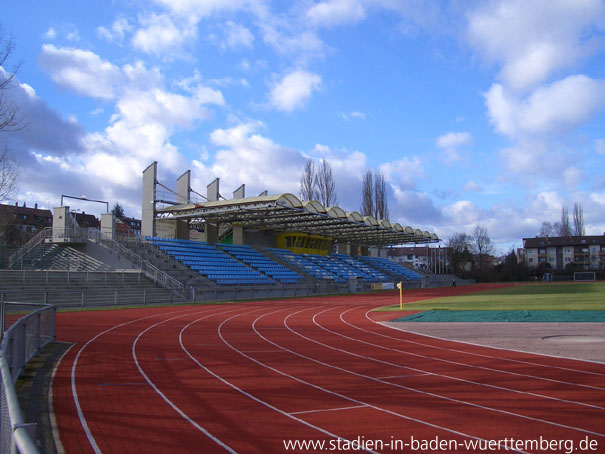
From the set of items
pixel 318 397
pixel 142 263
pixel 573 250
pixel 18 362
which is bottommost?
pixel 318 397

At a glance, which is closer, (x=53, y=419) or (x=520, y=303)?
(x=53, y=419)

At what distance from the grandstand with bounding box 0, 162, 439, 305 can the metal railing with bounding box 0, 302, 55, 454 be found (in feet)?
44.4

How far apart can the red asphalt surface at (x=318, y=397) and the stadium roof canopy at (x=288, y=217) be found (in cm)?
2223

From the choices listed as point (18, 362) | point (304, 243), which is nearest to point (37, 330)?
point (18, 362)

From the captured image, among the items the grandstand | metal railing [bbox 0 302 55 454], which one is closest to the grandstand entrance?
the grandstand

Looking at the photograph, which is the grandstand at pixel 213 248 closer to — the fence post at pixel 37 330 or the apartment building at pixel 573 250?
the fence post at pixel 37 330

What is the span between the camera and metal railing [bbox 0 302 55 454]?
252 cm

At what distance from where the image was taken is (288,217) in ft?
136

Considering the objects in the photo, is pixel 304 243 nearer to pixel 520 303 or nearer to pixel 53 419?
pixel 520 303

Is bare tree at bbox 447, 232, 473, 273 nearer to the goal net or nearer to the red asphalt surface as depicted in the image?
the goal net

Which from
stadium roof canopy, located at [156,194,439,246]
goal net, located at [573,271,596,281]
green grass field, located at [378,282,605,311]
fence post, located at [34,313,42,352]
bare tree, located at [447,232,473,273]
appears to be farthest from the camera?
bare tree, located at [447,232,473,273]

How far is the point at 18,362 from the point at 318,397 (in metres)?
5.70

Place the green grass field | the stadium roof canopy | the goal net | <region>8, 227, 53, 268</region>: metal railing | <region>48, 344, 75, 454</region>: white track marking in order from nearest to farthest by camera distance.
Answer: <region>48, 344, 75, 454</region>: white track marking, the green grass field, <region>8, 227, 53, 268</region>: metal railing, the stadium roof canopy, the goal net

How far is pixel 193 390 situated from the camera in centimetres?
820
